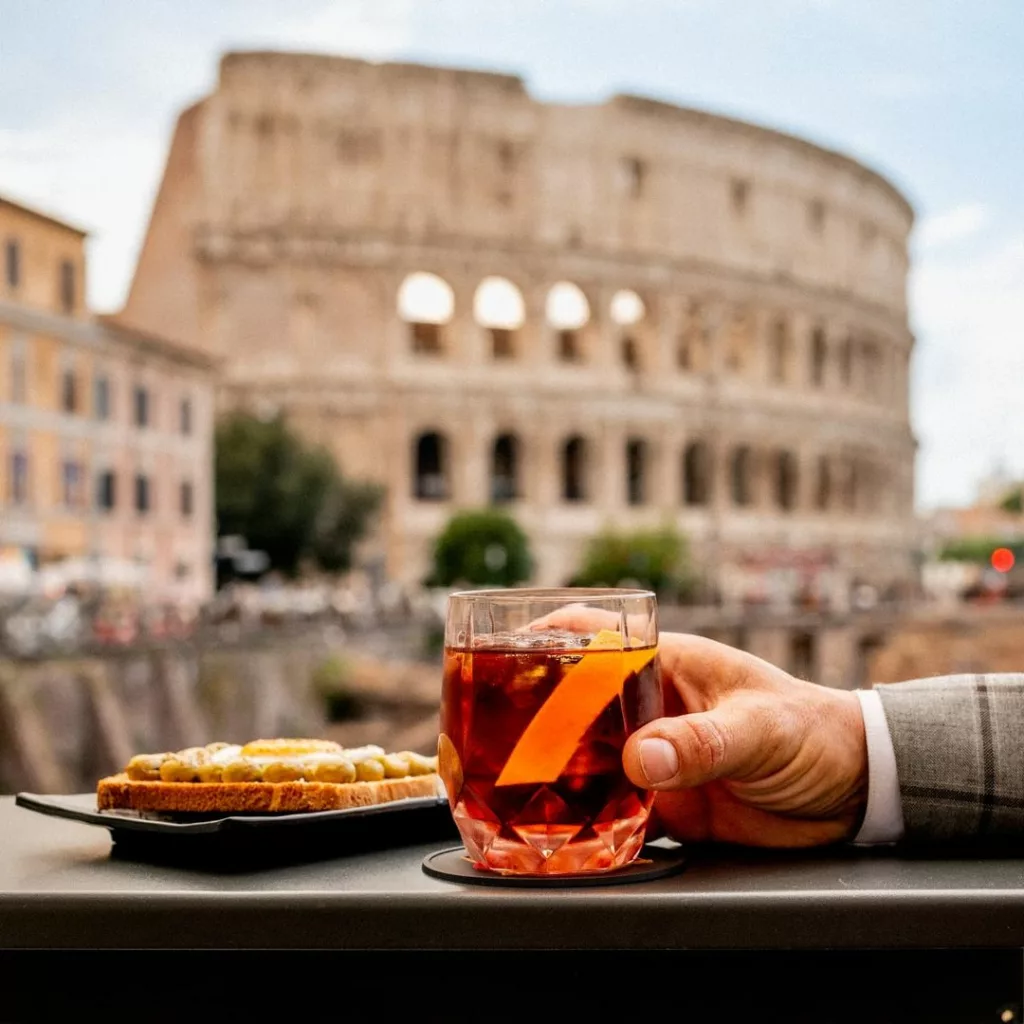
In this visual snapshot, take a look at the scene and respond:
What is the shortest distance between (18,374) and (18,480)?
46.9 inches

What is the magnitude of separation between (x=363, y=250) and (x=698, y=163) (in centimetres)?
726

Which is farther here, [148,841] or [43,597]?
[43,597]

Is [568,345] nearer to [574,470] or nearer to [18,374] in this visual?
[574,470]

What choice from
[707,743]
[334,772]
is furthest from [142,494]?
[707,743]

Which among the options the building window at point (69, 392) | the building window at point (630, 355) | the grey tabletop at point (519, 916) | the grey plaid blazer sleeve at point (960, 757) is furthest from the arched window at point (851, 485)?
the grey tabletop at point (519, 916)

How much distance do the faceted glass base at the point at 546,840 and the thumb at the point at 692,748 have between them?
3cm

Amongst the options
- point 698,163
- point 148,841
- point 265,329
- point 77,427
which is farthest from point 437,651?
point 148,841

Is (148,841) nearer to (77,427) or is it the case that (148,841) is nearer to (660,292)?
(77,427)

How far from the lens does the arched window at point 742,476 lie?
32875 millimetres

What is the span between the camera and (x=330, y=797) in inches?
40.6

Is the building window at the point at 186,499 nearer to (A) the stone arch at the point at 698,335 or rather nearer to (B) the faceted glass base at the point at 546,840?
(A) the stone arch at the point at 698,335

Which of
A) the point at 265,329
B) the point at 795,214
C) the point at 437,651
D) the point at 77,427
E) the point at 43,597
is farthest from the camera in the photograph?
the point at 795,214

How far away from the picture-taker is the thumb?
3.08 feet

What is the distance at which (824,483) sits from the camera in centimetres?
3444
